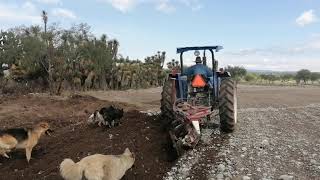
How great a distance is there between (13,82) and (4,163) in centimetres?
2158

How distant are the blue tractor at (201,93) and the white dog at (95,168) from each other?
135 inches

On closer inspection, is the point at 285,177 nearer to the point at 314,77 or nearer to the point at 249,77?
the point at 249,77

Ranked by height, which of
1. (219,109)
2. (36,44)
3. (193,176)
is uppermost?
(36,44)

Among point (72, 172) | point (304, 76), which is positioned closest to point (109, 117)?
point (72, 172)

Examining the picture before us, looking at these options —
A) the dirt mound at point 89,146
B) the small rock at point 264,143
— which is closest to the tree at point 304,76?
the dirt mound at point 89,146

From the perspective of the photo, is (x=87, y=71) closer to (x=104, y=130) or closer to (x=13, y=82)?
(x=13, y=82)

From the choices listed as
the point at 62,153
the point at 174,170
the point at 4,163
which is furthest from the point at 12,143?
the point at 174,170

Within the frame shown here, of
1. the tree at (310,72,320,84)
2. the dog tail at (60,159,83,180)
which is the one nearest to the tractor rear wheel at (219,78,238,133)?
the dog tail at (60,159,83,180)

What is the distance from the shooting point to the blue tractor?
11.9 m

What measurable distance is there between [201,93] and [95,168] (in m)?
6.24

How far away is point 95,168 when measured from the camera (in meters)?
7.12

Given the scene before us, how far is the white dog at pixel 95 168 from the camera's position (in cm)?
700

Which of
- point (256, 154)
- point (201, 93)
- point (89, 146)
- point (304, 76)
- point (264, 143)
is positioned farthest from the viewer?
point (304, 76)

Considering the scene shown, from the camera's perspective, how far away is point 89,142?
34.7 ft
